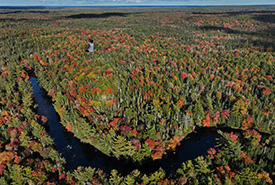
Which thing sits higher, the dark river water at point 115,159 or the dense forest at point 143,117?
the dense forest at point 143,117

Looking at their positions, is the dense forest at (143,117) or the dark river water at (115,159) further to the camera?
the dark river water at (115,159)

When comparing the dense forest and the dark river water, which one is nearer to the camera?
the dense forest

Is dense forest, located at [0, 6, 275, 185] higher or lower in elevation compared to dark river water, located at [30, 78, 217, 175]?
higher

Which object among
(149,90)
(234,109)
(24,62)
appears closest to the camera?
(234,109)

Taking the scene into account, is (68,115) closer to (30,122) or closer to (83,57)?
(30,122)

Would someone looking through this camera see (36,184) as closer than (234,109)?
Yes

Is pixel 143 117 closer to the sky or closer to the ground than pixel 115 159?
closer to the sky

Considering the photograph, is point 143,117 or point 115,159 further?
point 143,117

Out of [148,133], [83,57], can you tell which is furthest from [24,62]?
[148,133]
